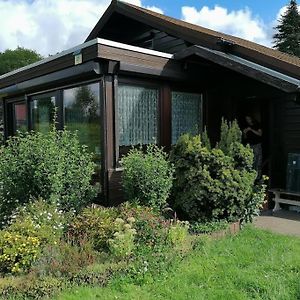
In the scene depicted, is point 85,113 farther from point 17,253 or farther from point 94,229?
point 17,253

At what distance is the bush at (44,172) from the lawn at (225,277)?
1871 mm

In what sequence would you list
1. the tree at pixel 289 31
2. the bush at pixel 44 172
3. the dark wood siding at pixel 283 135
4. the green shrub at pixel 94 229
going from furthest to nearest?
the tree at pixel 289 31 → the dark wood siding at pixel 283 135 → the bush at pixel 44 172 → the green shrub at pixel 94 229

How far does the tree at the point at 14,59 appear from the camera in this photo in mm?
41656

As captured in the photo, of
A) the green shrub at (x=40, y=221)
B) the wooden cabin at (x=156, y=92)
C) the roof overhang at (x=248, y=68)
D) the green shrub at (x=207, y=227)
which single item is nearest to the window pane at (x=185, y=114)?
the wooden cabin at (x=156, y=92)

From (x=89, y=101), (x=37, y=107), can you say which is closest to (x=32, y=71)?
(x=37, y=107)

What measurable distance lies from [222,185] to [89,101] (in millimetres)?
2878

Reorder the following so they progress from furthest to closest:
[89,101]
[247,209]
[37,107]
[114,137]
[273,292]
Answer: [37,107] < [89,101] < [114,137] < [247,209] < [273,292]

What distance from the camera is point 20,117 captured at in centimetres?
977

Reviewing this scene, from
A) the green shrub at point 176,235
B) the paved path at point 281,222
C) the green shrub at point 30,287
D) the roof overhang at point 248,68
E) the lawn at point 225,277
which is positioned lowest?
the paved path at point 281,222

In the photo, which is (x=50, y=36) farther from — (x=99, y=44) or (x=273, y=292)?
(x=273, y=292)

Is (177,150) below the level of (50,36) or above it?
below

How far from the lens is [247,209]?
5.45 meters

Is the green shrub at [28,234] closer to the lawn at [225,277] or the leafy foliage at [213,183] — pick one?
the lawn at [225,277]

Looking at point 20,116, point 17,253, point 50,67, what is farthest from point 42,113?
point 17,253
